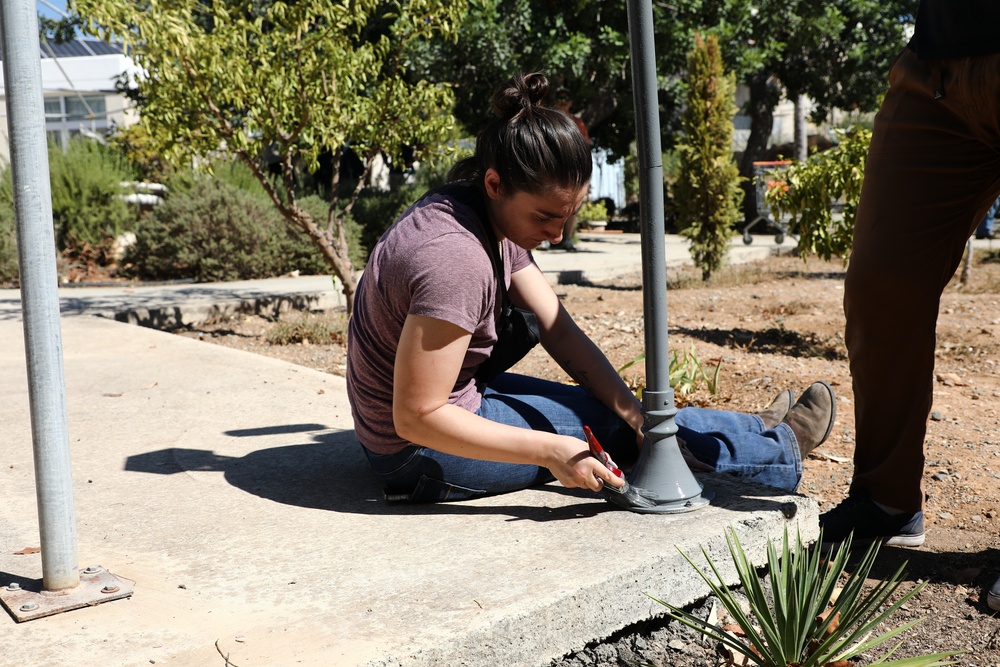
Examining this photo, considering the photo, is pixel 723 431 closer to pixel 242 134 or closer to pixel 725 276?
pixel 242 134

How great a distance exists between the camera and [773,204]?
6996mm

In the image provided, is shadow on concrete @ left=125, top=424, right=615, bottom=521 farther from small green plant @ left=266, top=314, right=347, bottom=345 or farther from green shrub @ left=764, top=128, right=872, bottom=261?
green shrub @ left=764, top=128, right=872, bottom=261

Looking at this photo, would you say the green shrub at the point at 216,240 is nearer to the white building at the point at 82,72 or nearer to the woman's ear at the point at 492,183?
the white building at the point at 82,72

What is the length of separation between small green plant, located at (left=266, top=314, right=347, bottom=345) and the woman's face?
3.96 m

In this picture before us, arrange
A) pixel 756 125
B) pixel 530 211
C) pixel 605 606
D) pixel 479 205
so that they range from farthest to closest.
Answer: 1. pixel 756 125
2. pixel 479 205
3. pixel 530 211
4. pixel 605 606

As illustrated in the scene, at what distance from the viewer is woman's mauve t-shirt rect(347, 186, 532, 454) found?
81.0 inches

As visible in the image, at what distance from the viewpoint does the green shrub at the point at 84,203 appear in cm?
1014

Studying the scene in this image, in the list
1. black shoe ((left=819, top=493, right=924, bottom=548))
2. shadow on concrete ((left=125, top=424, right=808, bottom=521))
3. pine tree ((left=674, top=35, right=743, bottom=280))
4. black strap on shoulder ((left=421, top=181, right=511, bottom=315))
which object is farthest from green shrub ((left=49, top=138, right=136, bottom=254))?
black shoe ((left=819, top=493, right=924, bottom=548))

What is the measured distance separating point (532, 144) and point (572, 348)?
733mm

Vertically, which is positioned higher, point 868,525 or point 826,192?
point 826,192

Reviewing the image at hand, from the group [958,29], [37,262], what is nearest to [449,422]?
[37,262]

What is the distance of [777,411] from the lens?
286 centimetres

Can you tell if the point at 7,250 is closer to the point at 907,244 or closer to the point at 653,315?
the point at 653,315

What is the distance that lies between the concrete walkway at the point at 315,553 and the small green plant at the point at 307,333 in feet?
8.58
